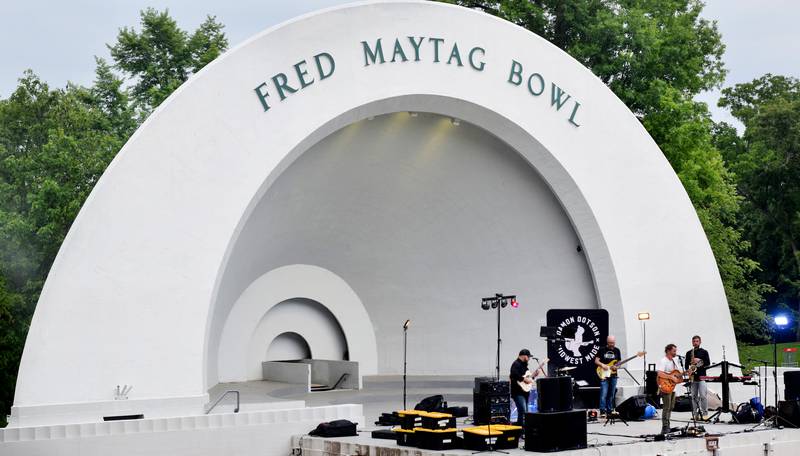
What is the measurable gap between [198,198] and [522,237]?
8638 mm

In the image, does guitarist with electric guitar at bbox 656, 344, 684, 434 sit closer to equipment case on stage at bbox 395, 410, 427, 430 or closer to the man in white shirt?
the man in white shirt

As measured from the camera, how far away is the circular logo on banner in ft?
60.2

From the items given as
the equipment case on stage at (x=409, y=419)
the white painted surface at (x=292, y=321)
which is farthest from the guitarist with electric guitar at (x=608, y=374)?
the white painted surface at (x=292, y=321)

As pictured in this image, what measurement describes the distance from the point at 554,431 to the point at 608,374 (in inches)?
174

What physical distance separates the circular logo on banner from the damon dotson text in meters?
4.42

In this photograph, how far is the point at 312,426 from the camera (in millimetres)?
15758

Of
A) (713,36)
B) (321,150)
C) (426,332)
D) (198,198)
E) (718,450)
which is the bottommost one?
(718,450)

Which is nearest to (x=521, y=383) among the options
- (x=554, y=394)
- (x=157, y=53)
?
(x=554, y=394)

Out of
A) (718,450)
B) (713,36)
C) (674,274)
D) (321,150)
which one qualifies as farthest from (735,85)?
(718,450)

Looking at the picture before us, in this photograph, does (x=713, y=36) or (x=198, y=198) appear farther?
(x=713, y=36)

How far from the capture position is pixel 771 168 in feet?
146

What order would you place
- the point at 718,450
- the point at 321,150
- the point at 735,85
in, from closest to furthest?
1. the point at 718,450
2. the point at 321,150
3. the point at 735,85

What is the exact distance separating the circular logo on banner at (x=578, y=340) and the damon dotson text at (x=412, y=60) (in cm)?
442

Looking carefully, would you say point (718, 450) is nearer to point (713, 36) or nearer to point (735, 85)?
point (713, 36)
